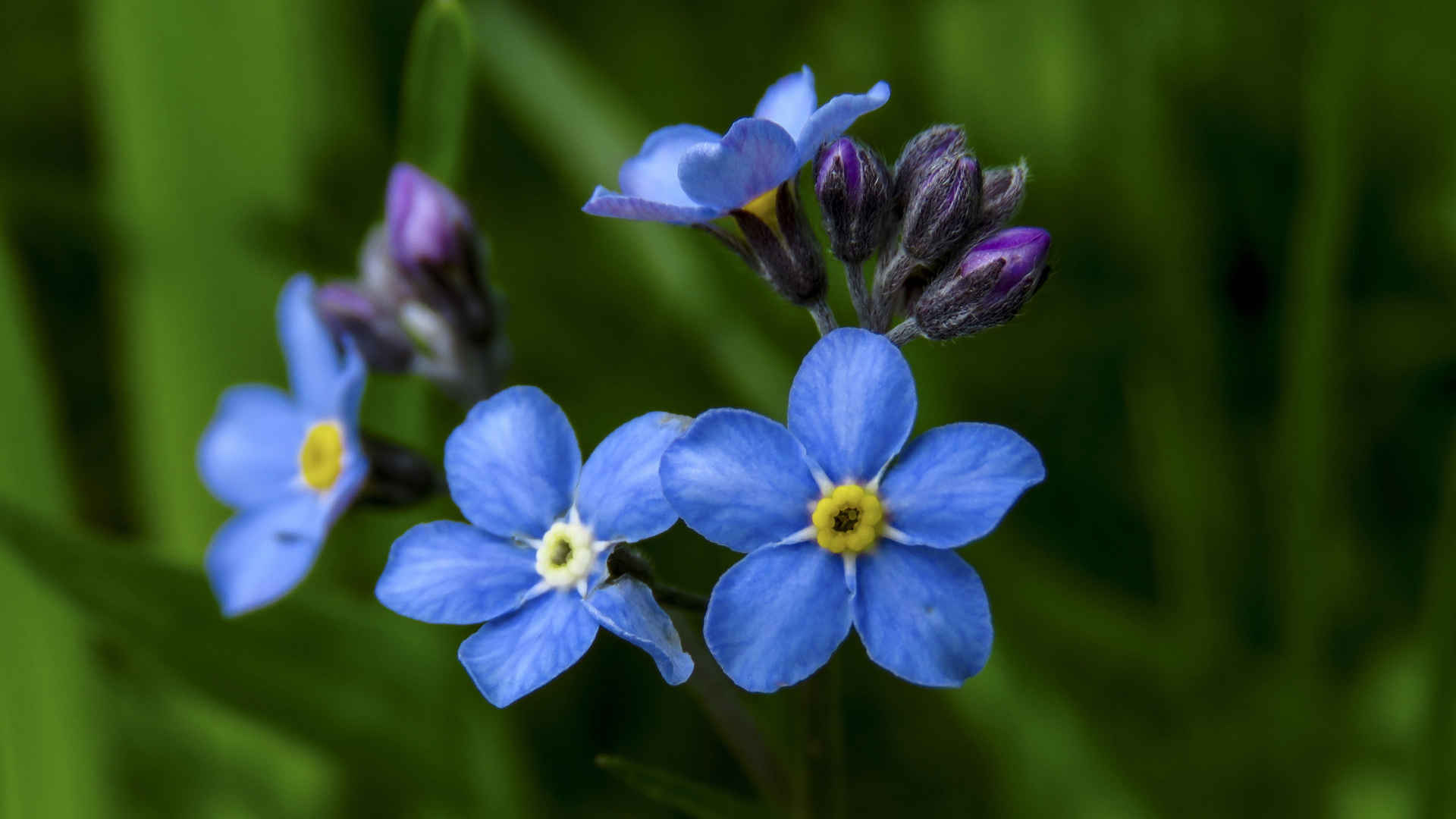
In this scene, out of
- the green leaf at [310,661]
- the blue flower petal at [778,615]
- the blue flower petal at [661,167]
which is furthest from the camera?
the green leaf at [310,661]

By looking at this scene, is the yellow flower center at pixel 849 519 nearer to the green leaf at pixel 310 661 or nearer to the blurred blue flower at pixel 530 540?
the blurred blue flower at pixel 530 540

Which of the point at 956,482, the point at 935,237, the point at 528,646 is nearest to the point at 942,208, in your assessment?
the point at 935,237

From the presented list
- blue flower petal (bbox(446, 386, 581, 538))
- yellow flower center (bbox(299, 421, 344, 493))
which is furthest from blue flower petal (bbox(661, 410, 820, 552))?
yellow flower center (bbox(299, 421, 344, 493))

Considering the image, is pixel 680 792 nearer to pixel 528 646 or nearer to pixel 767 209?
pixel 528 646

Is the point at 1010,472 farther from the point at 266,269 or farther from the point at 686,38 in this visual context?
the point at 686,38


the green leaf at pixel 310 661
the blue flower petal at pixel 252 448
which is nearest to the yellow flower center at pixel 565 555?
the blue flower petal at pixel 252 448

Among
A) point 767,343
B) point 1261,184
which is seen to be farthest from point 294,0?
point 1261,184
